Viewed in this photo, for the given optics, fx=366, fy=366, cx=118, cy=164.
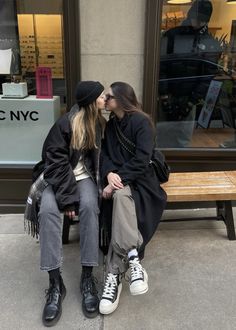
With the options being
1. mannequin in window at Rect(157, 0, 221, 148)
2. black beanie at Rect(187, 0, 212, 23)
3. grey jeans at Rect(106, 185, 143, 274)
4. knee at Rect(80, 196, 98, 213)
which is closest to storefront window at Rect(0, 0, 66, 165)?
mannequin in window at Rect(157, 0, 221, 148)

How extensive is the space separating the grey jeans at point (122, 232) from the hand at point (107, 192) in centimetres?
6

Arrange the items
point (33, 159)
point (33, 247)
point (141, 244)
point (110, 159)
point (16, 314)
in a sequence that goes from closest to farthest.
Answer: point (16, 314)
point (141, 244)
point (110, 159)
point (33, 247)
point (33, 159)

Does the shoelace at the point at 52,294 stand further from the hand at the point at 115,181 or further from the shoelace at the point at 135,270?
the hand at the point at 115,181

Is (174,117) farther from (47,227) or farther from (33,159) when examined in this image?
(47,227)

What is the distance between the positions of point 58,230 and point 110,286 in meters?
0.49

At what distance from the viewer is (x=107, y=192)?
2480 mm

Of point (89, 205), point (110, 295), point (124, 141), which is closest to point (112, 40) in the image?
point (124, 141)

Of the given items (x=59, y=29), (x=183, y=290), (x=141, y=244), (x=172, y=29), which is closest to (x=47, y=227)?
(x=141, y=244)

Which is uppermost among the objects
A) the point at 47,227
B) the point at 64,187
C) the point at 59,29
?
the point at 59,29

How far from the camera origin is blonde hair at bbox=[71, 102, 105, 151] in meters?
2.45

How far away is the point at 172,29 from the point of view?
130 inches

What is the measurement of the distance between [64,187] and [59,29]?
1.63 meters

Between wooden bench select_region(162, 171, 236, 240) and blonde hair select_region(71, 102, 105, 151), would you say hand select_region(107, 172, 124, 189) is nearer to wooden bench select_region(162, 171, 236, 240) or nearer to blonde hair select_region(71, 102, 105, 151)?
blonde hair select_region(71, 102, 105, 151)

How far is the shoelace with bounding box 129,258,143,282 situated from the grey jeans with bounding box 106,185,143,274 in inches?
3.1
